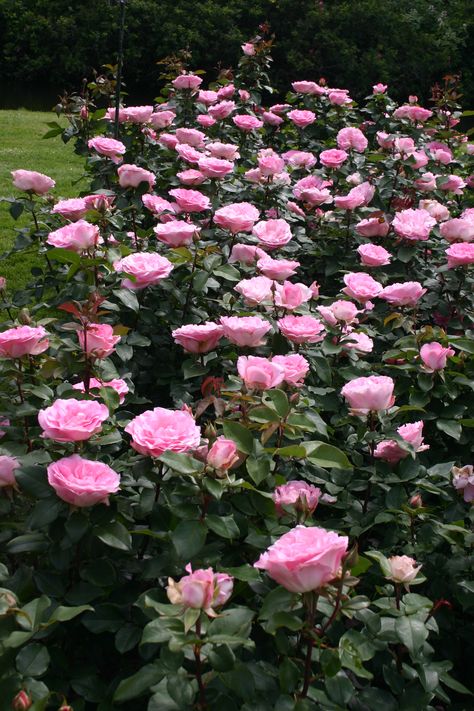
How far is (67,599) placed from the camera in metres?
1.09

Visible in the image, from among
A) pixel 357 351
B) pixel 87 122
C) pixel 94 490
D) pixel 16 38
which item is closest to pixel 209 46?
pixel 16 38

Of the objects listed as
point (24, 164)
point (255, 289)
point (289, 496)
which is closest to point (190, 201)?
point (255, 289)

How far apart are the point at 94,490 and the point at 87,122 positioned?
2.34m

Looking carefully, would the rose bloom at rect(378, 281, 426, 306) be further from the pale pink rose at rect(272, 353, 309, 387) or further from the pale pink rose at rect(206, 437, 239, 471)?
the pale pink rose at rect(206, 437, 239, 471)

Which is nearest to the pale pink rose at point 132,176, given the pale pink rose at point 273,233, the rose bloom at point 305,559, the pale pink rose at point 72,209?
the pale pink rose at point 72,209

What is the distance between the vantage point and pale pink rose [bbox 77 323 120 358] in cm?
135

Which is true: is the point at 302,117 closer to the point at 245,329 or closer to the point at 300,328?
the point at 300,328

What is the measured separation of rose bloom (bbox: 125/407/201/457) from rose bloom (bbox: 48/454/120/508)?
7 centimetres

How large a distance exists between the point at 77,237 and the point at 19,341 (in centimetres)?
47

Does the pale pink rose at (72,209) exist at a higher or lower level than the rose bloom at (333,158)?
higher

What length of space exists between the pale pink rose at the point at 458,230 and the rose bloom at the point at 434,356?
700 mm

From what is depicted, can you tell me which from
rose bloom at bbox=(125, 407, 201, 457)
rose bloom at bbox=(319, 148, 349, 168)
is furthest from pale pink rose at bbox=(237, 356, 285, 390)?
rose bloom at bbox=(319, 148, 349, 168)

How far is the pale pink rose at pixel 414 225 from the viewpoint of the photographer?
2316 millimetres

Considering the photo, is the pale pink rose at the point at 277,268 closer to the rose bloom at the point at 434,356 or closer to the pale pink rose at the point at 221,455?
the rose bloom at the point at 434,356
